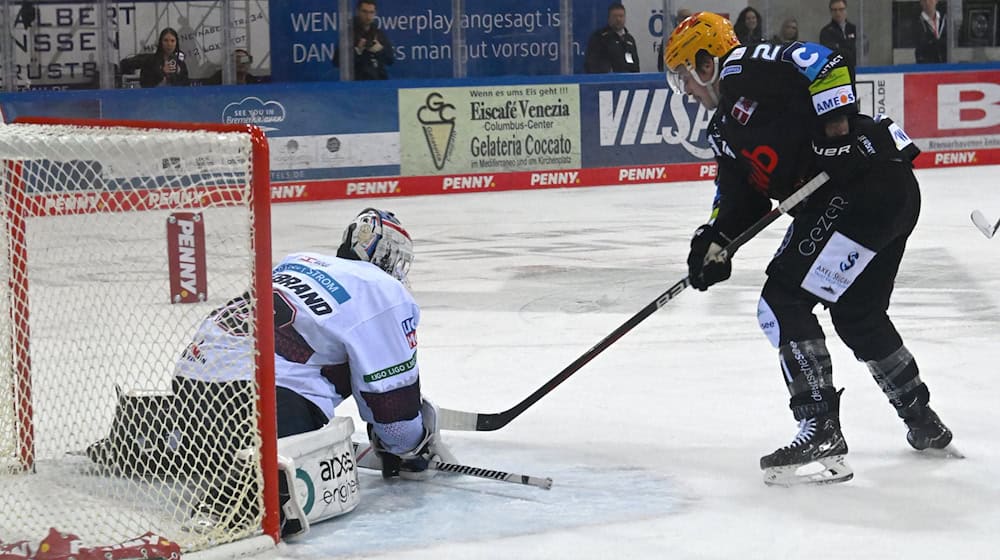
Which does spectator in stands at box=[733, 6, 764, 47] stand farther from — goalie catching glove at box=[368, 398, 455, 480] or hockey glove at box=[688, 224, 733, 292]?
goalie catching glove at box=[368, 398, 455, 480]

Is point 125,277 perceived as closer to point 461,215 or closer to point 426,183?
point 461,215

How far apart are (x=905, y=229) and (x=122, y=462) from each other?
77.5 inches

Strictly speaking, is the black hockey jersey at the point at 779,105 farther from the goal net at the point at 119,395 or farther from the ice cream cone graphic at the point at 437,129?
the ice cream cone graphic at the point at 437,129

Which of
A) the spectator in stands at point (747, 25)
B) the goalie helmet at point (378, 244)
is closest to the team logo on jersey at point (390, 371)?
the goalie helmet at point (378, 244)

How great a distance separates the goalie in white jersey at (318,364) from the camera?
3223mm

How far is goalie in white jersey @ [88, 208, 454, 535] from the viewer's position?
10.6 ft

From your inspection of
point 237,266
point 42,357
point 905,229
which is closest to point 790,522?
point 905,229

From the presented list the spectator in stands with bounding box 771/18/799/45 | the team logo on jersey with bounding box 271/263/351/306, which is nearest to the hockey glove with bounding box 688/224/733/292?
the team logo on jersey with bounding box 271/263/351/306

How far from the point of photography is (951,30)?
497 inches

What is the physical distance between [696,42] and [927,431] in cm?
114

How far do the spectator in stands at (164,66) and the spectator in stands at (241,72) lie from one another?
0.26m

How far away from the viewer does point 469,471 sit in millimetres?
3570

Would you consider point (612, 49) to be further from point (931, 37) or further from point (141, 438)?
point (141, 438)

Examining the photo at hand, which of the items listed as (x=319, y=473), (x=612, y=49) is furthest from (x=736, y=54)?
(x=612, y=49)
